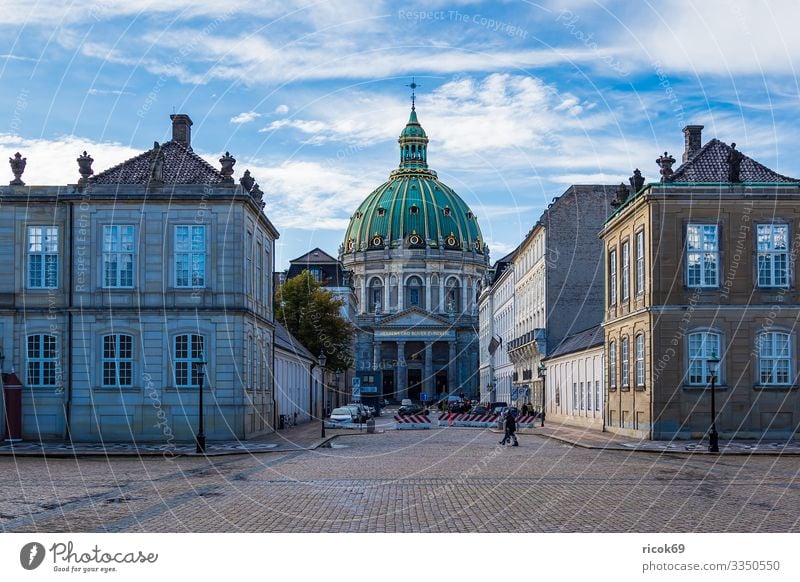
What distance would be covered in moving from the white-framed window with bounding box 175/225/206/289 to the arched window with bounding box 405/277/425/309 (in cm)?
13104

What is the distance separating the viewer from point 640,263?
147 feet

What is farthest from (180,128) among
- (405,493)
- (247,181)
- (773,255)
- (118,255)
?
(405,493)

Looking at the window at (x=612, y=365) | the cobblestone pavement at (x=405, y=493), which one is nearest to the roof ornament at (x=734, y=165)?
the window at (x=612, y=365)

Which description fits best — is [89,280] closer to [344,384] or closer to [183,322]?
[183,322]

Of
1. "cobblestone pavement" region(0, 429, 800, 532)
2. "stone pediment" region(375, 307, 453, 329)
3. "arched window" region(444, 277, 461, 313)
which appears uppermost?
"arched window" region(444, 277, 461, 313)

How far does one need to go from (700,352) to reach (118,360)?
21481 millimetres

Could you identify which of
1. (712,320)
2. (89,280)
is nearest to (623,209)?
(712,320)

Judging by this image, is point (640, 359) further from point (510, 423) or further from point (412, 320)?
point (412, 320)

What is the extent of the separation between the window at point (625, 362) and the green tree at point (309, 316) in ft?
121

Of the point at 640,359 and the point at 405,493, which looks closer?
the point at 405,493

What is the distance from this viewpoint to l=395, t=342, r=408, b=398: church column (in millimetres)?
166375

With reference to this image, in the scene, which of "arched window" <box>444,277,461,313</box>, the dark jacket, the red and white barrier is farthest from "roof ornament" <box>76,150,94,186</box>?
"arched window" <box>444,277,461,313</box>

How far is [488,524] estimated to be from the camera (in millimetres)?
16891

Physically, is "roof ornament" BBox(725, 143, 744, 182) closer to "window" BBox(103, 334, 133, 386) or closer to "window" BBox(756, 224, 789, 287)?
"window" BBox(756, 224, 789, 287)
